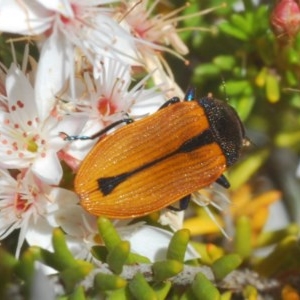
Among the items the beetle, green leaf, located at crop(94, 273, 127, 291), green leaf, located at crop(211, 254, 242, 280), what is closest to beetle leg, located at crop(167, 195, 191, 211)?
the beetle

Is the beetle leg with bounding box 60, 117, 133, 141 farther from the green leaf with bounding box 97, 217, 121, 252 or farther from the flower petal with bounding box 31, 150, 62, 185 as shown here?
the green leaf with bounding box 97, 217, 121, 252

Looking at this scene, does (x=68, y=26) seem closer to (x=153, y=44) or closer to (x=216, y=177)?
(x=153, y=44)

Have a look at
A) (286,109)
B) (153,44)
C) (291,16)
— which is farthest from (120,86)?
(286,109)

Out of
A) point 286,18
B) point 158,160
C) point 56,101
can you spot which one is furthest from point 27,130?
point 286,18

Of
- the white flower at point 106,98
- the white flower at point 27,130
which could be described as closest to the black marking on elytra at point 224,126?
the white flower at point 106,98

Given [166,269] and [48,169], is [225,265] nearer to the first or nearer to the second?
[166,269]

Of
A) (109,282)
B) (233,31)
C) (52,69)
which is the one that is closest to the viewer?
(109,282)

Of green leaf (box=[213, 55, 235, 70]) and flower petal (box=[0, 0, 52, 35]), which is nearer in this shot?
flower petal (box=[0, 0, 52, 35])

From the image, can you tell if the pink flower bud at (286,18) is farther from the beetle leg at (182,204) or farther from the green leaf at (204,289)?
the green leaf at (204,289)
